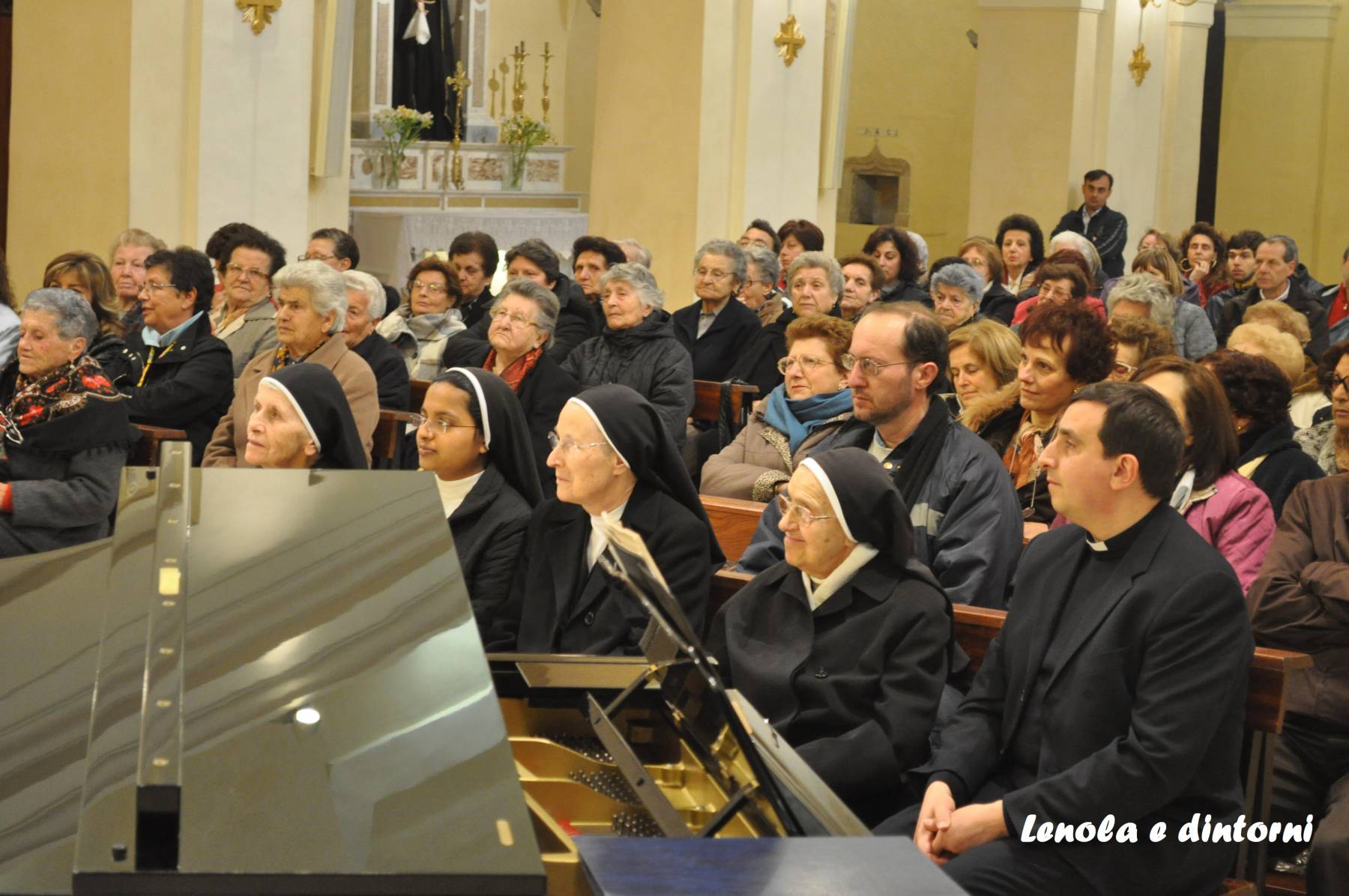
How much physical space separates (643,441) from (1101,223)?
1165cm

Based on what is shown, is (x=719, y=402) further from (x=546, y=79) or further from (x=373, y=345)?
(x=546, y=79)

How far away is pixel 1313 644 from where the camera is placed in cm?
391

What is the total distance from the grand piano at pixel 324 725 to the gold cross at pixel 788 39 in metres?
9.06

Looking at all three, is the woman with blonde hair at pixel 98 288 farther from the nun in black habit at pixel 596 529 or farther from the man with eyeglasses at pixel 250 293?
the nun in black habit at pixel 596 529

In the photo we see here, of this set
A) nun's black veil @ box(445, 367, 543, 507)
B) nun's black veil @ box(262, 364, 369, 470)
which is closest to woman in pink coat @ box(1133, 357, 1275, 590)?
nun's black veil @ box(445, 367, 543, 507)

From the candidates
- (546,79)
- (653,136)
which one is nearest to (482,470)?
(653,136)

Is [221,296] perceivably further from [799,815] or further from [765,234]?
[799,815]

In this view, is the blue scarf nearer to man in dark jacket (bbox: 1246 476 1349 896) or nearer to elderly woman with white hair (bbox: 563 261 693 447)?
elderly woman with white hair (bbox: 563 261 693 447)

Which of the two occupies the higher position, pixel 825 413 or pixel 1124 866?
pixel 825 413

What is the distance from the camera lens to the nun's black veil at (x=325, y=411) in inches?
188

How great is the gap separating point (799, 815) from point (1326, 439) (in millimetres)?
3735

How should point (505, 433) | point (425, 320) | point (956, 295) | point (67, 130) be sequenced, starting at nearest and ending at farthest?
point (505, 433)
point (425, 320)
point (956, 295)
point (67, 130)

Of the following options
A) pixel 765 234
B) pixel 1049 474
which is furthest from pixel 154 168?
pixel 1049 474

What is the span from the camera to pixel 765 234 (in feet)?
35.7
